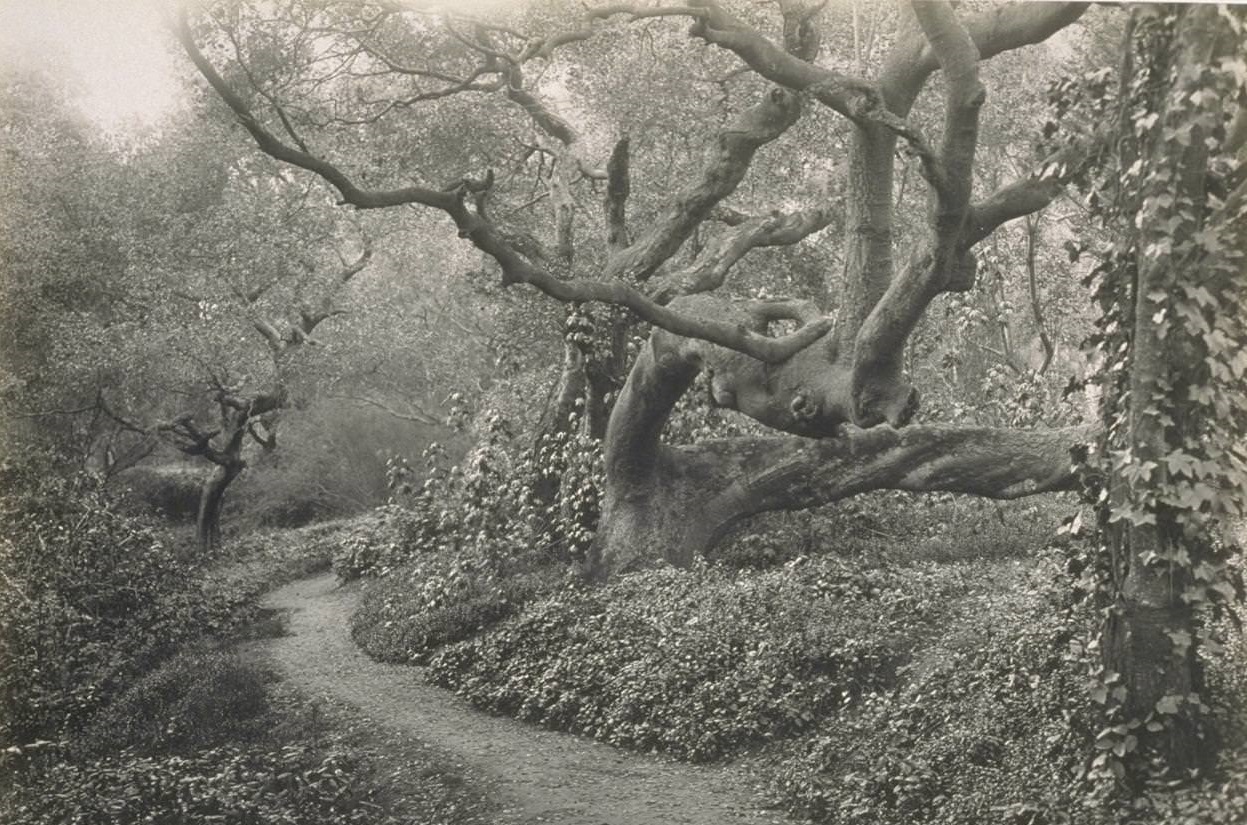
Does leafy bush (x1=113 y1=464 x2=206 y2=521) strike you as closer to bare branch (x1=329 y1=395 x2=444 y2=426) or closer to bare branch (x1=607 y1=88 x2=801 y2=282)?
bare branch (x1=329 y1=395 x2=444 y2=426)

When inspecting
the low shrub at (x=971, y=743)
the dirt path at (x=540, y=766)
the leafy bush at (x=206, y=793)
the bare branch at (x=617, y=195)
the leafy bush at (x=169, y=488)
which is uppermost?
A: the bare branch at (x=617, y=195)

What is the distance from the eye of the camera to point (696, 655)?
10711 mm

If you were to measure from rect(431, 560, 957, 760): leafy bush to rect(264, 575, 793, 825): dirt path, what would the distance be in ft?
0.95

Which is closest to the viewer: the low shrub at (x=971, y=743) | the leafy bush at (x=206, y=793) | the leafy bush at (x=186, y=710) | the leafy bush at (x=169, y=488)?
the low shrub at (x=971, y=743)

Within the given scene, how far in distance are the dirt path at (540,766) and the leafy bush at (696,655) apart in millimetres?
290

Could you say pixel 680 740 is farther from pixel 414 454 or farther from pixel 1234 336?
pixel 414 454

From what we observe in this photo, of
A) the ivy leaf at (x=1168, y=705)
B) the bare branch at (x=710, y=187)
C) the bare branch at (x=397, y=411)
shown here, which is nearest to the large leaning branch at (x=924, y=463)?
the bare branch at (x=710, y=187)

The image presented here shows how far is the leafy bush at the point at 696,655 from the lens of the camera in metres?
9.98

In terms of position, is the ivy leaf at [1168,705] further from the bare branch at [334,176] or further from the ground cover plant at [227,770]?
the bare branch at [334,176]

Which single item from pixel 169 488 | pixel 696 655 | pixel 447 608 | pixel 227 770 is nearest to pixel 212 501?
pixel 169 488

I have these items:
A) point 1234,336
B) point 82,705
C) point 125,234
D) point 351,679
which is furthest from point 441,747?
point 125,234

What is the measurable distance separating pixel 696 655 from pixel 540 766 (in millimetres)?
1873

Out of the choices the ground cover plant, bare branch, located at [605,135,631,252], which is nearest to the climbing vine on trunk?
the ground cover plant

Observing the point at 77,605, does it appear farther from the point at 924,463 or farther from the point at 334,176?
the point at 924,463
